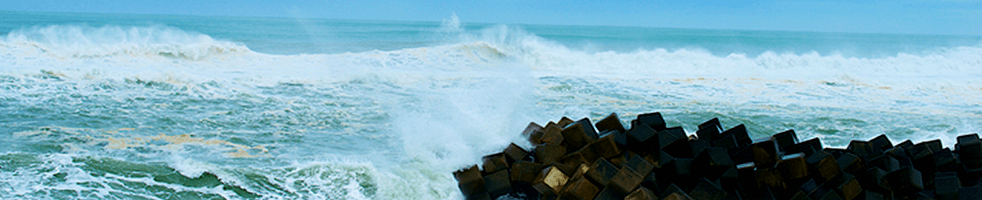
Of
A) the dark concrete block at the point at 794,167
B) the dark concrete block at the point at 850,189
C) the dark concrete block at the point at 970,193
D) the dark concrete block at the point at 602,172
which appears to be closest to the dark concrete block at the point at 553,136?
the dark concrete block at the point at 602,172

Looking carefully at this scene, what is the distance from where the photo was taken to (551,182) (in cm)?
402

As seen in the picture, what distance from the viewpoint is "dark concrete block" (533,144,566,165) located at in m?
4.42

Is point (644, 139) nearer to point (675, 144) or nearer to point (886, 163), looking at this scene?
point (675, 144)

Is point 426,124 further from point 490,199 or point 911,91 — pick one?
point 911,91

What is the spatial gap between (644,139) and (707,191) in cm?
64

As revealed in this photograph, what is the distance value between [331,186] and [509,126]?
84.2 inches

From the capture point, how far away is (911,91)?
11.8 meters

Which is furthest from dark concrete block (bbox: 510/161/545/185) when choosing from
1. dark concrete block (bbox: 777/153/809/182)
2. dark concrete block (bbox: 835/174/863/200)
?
dark concrete block (bbox: 835/174/863/200)

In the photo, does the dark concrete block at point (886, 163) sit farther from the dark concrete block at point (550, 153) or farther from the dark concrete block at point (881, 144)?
the dark concrete block at point (550, 153)

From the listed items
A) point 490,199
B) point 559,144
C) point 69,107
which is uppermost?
point 69,107

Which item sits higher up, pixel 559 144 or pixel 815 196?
pixel 559 144

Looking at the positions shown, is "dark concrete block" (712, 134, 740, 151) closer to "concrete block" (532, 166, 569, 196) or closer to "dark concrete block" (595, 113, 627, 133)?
"dark concrete block" (595, 113, 627, 133)

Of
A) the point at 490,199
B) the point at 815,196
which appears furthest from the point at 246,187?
the point at 815,196

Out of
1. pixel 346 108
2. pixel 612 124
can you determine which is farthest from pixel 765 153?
pixel 346 108
